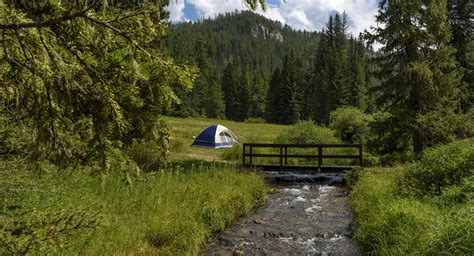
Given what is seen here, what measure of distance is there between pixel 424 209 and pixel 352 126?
19995mm

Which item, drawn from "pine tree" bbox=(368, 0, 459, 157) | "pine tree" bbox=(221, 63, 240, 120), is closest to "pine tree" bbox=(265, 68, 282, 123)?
"pine tree" bbox=(221, 63, 240, 120)

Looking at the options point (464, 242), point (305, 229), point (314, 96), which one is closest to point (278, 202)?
point (305, 229)

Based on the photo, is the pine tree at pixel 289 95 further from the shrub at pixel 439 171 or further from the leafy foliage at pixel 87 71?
the leafy foliage at pixel 87 71

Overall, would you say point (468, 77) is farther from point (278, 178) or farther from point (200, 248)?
point (200, 248)

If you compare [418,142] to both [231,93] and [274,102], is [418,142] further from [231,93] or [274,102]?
[231,93]

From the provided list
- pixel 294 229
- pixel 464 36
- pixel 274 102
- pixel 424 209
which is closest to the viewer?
pixel 424 209

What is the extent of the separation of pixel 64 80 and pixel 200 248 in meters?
6.50

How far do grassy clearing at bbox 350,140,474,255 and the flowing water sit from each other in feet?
2.04

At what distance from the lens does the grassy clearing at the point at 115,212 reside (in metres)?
3.66

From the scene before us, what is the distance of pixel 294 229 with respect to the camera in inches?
402

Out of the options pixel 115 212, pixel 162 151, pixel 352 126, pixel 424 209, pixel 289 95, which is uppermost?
pixel 289 95

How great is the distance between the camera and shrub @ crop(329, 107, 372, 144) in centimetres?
2623

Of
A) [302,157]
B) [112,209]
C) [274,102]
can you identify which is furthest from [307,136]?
[274,102]

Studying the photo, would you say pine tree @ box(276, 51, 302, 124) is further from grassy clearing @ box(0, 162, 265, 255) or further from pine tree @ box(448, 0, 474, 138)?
grassy clearing @ box(0, 162, 265, 255)
